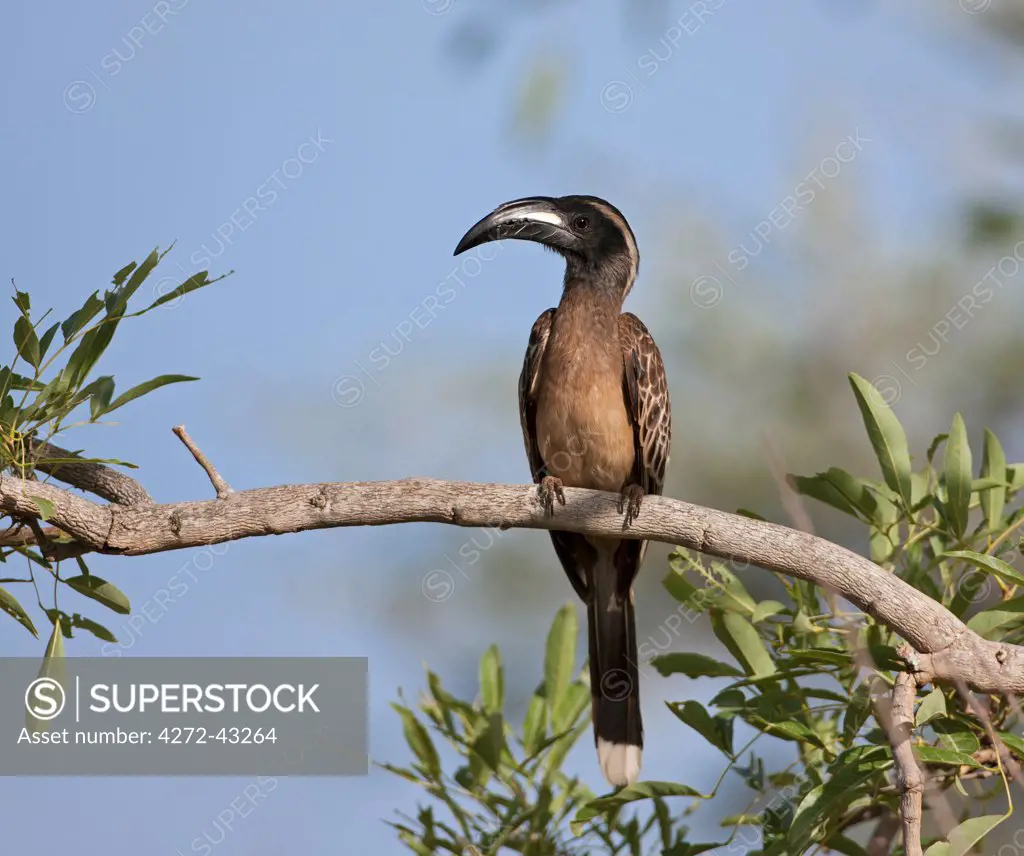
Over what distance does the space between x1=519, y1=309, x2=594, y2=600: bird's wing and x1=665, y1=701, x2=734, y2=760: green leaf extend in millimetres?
1418

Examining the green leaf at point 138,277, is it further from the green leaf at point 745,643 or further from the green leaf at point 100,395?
the green leaf at point 745,643

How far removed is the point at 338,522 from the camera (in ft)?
9.93

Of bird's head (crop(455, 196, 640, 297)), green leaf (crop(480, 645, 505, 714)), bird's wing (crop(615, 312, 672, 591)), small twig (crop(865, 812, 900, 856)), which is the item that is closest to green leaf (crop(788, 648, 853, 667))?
small twig (crop(865, 812, 900, 856))

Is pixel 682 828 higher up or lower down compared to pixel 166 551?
lower down

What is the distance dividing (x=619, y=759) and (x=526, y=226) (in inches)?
81.7

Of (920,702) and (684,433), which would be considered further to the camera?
(684,433)

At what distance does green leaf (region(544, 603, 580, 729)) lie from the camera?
3.87 metres

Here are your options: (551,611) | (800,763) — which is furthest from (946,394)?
(800,763)

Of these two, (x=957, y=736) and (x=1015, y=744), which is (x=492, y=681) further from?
(x=1015, y=744)

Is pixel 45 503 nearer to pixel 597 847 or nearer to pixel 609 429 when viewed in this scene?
pixel 597 847

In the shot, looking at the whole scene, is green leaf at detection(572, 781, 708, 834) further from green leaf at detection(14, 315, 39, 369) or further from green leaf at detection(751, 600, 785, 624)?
green leaf at detection(14, 315, 39, 369)

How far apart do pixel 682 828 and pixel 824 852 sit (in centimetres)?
42

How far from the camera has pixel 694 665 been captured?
3.43 metres

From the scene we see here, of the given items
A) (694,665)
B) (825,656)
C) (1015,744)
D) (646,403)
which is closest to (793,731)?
(825,656)
